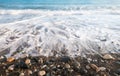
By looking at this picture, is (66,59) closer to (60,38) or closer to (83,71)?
(83,71)

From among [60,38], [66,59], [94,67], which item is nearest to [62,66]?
[66,59]

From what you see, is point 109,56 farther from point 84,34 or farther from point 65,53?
point 84,34

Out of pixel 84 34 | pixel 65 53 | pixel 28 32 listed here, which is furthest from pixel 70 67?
pixel 28 32

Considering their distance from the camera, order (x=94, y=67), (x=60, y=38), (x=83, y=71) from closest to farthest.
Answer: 1. (x=83, y=71)
2. (x=94, y=67)
3. (x=60, y=38)

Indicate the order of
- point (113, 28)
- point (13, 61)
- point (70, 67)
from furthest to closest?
point (113, 28)
point (13, 61)
point (70, 67)

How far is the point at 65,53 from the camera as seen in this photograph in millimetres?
4887

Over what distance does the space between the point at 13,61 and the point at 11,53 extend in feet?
1.73

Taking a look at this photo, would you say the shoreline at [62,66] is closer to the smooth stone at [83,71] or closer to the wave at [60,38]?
the smooth stone at [83,71]

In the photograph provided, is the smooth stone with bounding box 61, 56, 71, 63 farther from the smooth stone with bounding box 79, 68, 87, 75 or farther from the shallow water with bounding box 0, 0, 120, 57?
the smooth stone with bounding box 79, 68, 87, 75

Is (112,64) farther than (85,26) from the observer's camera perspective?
No

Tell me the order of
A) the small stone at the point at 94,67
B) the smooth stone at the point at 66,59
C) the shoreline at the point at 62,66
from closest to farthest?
the shoreline at the point at 62,66 → the small stone at the point at 94,67 → the smooth stone at the point at 66,59

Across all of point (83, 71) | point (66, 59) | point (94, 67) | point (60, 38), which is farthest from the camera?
point (60, 38)

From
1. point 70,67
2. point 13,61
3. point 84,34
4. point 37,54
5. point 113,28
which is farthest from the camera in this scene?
point 113,28

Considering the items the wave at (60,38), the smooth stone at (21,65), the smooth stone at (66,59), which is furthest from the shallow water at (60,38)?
the smooth stone at (21,65)
